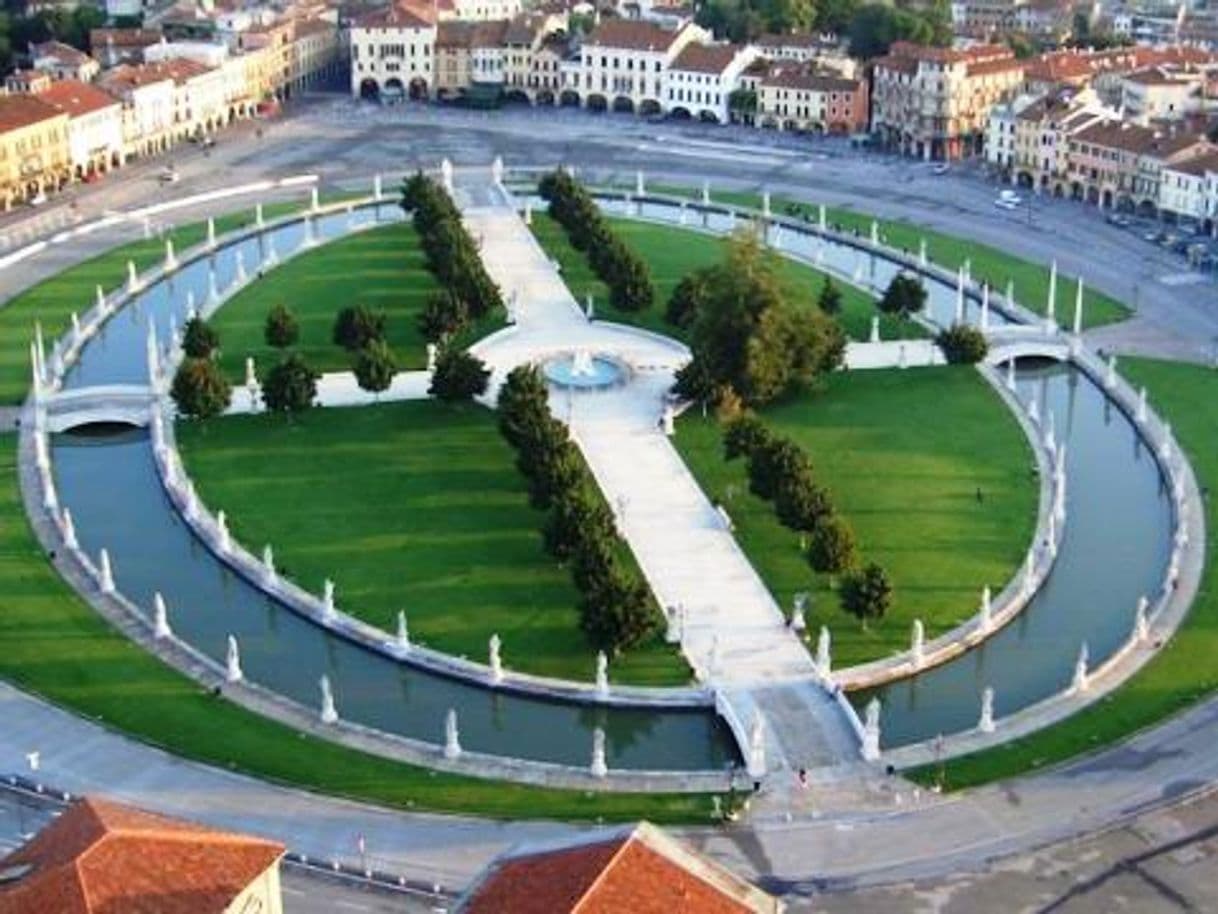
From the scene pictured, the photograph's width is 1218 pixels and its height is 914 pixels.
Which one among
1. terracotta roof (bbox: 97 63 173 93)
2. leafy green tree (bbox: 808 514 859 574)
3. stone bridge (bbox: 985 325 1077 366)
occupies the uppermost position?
terracotta roof (bbox: 97 63 173 93)

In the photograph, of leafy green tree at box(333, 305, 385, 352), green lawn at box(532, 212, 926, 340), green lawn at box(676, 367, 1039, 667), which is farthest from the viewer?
green lawn at box(532, 212, 926, 340)

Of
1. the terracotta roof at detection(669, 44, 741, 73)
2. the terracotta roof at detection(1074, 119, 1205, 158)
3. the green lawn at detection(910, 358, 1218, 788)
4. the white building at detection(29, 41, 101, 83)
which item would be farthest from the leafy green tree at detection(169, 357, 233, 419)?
the terracotta roof at detection(669, 44, 741, 73)

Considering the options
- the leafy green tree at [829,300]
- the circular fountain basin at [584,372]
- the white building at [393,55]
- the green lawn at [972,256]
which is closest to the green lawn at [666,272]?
the leafy green tree at [829,300]

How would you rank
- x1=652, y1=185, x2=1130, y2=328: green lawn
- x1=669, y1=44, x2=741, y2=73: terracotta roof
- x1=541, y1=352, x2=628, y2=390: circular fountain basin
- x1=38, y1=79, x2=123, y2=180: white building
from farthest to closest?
x1=669, y1=44, x2=741, y2=73: terracotta roof < x1=38, y1=79, x2=123, y2=180: white building < x1=652, y1=185, x2=1130, y2=328: green lawn < x1=541, y1=352, x2=628, y2=390: circular fountain basin

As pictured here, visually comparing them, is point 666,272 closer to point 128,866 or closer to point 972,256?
point 972,256

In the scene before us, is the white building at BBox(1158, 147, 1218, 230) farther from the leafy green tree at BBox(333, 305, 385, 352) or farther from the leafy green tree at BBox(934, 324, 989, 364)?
the leafy green tree at BBox(333, 305, 385, 352)

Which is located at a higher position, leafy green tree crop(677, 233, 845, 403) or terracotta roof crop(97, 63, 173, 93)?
terracotta roof crop(97, 63, 173, 93)

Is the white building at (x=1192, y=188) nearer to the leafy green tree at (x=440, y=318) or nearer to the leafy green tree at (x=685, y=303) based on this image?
the leafy green tree at (x=685, y=303)

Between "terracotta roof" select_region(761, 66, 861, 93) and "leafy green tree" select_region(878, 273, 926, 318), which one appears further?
"terracotta roof" select_region(761, 66, 861, 93)
